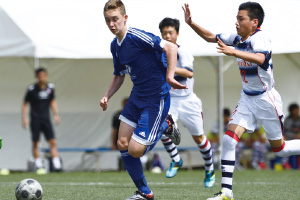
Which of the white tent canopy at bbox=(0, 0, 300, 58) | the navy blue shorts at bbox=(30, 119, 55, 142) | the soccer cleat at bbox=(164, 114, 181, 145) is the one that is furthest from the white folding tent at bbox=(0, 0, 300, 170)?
the soccer cleat at bbox=(164, 114, 181, 145)

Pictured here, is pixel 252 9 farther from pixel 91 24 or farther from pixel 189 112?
pixel 91 24

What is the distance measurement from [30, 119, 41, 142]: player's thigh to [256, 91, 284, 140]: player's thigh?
6.95 meters

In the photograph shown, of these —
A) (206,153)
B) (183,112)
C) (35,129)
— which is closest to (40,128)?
(35,129)

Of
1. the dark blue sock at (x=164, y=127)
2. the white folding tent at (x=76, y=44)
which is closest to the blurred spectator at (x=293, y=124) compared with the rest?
the white folding tent at (x=76, y=44)

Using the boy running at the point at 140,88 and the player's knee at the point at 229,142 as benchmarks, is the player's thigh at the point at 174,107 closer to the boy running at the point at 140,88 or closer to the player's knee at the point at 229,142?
the player's knee at the point at 229,142

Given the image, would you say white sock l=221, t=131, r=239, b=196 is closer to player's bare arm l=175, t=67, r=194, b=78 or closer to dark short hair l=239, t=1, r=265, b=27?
dark short hair l=239, t=1, r=265, b=27

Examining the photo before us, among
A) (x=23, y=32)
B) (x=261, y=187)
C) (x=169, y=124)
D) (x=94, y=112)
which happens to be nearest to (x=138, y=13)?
(x=23, y=32)

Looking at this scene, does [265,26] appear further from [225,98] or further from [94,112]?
[94,112]

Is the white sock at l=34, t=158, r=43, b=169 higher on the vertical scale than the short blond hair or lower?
lower

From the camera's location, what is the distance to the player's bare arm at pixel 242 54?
5516 millimetres

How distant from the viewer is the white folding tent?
12.2 metres

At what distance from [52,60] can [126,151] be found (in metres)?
8.76

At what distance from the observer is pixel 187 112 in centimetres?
890

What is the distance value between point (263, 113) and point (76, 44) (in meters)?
6.52
